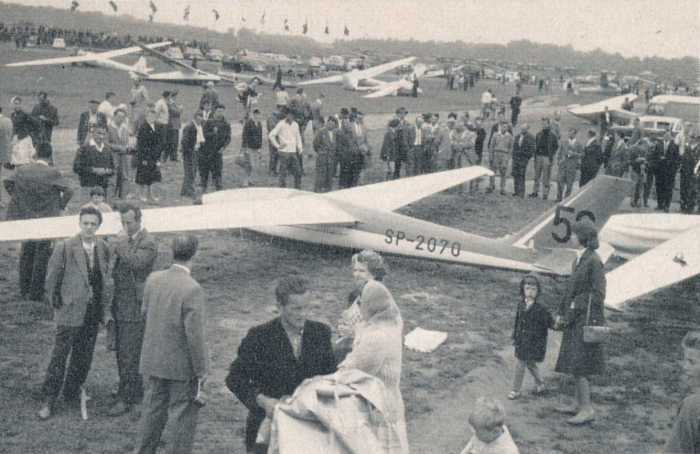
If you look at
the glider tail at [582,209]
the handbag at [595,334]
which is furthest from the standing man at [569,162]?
the handbag at [595,334]

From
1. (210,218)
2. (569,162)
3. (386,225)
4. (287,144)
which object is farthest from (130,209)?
(569,162)

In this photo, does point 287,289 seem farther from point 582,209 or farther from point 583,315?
point 582,209

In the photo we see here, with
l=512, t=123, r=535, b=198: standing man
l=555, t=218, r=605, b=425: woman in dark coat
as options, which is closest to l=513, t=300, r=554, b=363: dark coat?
l=555, t=218, r=605, b=425: woman in dark coat

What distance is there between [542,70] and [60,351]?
256ft

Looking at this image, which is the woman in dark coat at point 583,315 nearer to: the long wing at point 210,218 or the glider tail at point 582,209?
the glider tail at point 582,209

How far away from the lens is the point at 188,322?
15.6ft

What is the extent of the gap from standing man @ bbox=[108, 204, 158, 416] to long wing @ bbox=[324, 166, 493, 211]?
6.92m

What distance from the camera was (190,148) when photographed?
1387 cm

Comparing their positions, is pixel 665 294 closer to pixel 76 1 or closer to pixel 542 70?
pixel 76 1

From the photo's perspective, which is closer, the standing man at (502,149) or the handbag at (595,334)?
the handbag at (595,334)

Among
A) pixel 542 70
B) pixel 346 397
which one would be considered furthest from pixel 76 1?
pixel 542 70

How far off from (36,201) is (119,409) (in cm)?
343

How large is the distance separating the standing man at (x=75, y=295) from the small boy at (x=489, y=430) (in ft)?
12.2

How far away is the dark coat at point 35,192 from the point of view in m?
Result: 8.26
